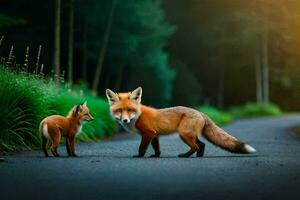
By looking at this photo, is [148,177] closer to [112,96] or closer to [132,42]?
[112,96]

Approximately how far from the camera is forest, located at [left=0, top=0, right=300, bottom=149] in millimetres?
19761

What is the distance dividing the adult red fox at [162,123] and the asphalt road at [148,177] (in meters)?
0.28

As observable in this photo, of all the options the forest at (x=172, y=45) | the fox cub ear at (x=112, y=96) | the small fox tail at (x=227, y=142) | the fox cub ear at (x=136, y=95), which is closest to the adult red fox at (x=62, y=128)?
the fox cub ear at (x=112, y=96)

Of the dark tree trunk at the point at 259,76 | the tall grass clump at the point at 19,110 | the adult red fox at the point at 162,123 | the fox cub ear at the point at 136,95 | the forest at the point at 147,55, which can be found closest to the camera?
the adult red fox at the point at 162,123

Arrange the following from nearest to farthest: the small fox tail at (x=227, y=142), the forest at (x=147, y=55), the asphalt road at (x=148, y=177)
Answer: the asphalt road at (x=148, y=177), the small fox tail at (x=227, y=142), the forest at (x=147, y=55)

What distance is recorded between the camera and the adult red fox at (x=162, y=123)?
12.9 metres

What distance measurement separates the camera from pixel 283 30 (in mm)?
56469

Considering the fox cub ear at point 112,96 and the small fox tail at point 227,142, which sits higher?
the fox cub ear at point 112,96

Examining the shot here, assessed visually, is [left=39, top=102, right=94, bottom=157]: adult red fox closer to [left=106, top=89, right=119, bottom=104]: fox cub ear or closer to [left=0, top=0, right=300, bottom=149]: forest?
[left=106, top=89, right=119, bottom=104]: fox cub ear

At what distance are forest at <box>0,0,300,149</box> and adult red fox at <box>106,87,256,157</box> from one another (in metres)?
2.74

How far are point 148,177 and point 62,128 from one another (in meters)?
3.42

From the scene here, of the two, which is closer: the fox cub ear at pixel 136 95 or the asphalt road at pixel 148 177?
the asphalt road at pixel 148 177

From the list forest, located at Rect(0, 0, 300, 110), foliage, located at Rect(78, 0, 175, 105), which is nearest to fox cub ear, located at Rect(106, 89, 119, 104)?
forest, located at Rect(0, 0, 300, 110)

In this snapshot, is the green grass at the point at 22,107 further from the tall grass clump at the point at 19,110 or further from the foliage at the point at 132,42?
the foliage at the point at 132,42
